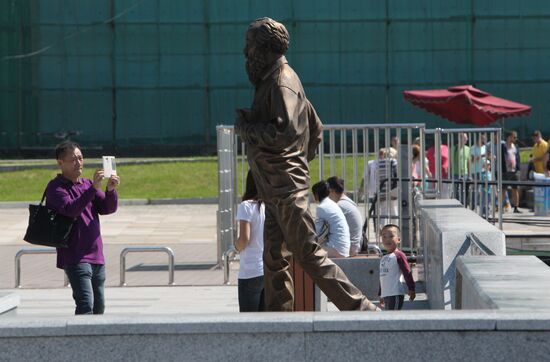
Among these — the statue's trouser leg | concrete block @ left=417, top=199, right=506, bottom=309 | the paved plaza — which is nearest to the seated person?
the paved plaza

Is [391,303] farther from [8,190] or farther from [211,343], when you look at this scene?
[8,190]

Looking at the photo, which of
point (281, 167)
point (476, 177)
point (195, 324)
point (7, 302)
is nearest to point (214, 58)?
point (476, 177)

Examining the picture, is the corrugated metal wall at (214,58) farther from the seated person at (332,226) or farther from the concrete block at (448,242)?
the concrete block at (448,242)

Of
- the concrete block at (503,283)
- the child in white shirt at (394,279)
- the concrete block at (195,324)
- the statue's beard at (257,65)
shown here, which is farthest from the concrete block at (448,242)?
the concrete block at (195,324)

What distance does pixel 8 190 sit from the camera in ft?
101

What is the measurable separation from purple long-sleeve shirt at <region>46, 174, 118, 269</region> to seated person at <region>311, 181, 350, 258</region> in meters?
3.43

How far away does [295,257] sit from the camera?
7234 millimetres

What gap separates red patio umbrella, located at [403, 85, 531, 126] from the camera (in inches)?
1011

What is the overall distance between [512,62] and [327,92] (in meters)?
6.57

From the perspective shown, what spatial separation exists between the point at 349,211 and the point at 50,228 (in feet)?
17.0

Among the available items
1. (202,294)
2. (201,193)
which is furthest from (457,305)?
(201,193)

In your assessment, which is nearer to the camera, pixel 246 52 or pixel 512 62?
pixel 246 52

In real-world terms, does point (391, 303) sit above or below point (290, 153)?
below

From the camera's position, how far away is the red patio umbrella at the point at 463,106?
25.7m
